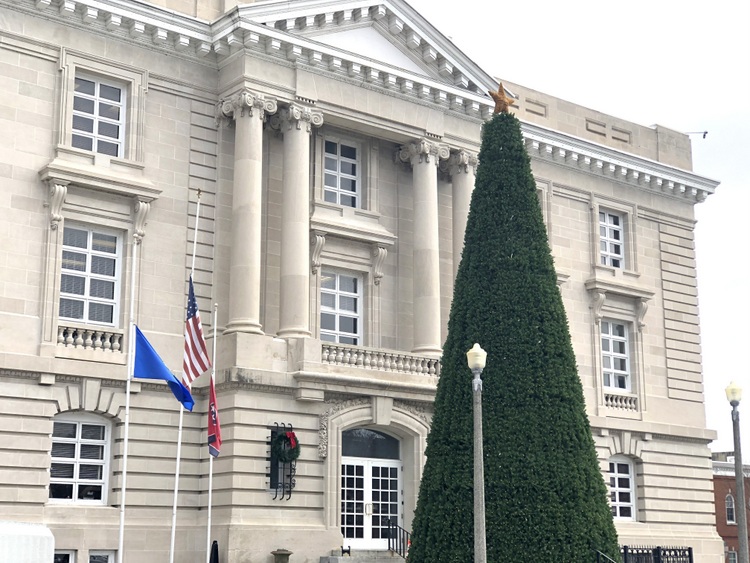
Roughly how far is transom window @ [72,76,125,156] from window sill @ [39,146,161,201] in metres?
0.61

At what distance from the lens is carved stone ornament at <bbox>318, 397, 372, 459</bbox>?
30211 mm

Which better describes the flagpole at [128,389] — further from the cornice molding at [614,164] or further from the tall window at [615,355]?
the tall window at [615,355]

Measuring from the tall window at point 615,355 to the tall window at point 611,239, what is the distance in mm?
2317

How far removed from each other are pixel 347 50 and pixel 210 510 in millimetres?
13308

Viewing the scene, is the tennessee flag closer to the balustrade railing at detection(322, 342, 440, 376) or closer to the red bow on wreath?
the red bow on wreath

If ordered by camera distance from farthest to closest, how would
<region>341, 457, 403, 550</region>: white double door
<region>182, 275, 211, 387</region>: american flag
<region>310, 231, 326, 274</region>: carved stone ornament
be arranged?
<region>310, 231, 326, 274</region>: carved stone ornament → <region>341, 457, 403, 550</region>: white double door → <region>182, 275, 211, 387</region>: american flag

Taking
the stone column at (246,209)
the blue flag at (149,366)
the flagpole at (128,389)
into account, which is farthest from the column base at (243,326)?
the blue flag at (149,366)

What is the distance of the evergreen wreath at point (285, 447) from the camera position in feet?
95.4

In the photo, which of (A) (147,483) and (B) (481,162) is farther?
(A) (147,483)

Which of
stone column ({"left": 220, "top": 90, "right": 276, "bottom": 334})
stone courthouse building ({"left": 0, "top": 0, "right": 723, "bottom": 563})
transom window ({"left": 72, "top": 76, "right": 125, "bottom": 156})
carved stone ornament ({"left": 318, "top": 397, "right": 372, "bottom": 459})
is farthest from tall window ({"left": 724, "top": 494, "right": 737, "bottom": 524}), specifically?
transom window ({"left": 72, "top": 76, "right": 125, "bottom": 156})

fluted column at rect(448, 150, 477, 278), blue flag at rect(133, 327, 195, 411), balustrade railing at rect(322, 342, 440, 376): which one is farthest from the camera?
fluted column at rect(448, 150, 477, 278)

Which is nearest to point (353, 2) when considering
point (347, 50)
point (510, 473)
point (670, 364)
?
point (347, 50)

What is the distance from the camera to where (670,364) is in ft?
138

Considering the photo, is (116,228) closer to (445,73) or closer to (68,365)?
(68,365)
